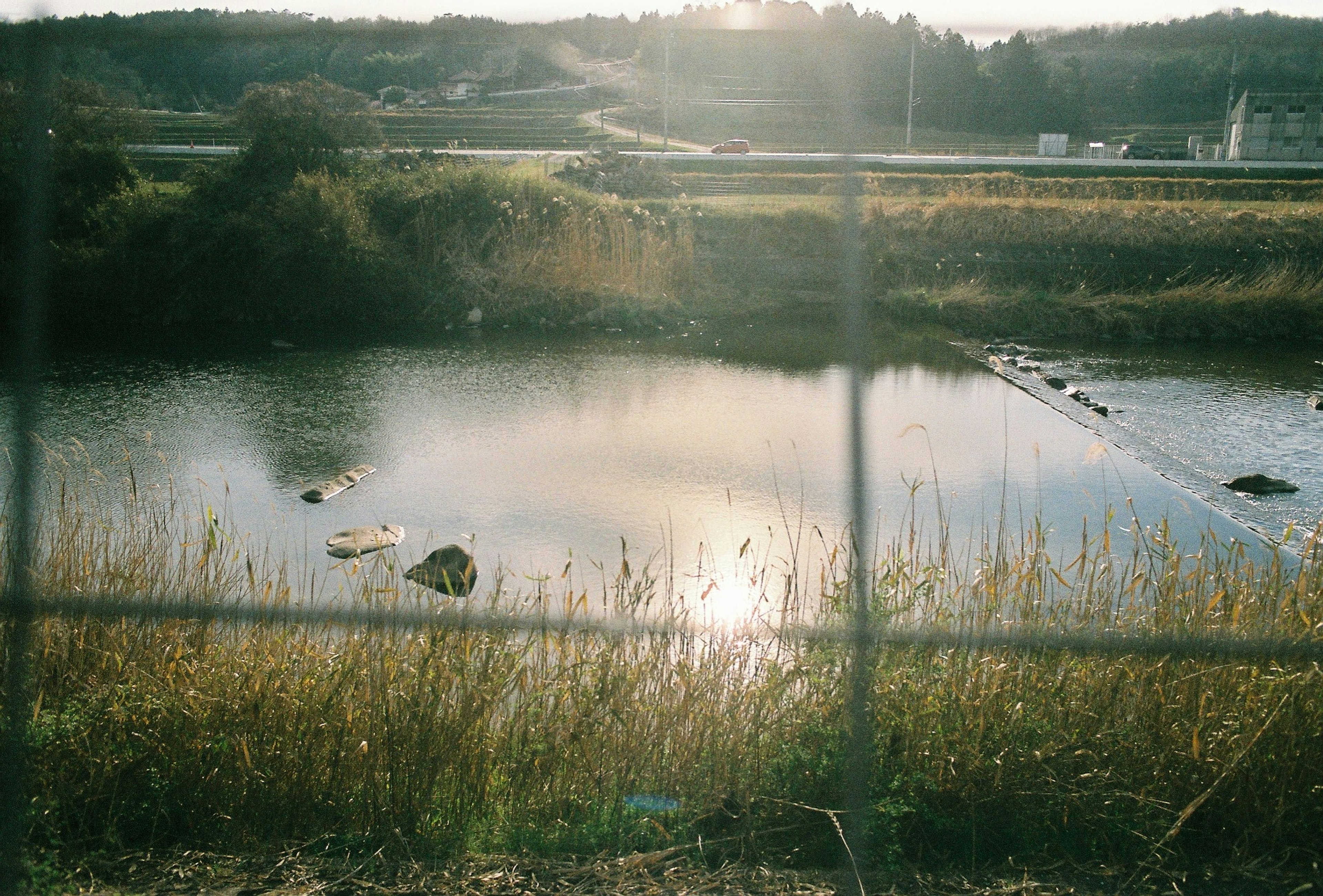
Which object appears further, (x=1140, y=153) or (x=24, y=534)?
(x=1140, y=153)

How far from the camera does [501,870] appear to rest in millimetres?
1720

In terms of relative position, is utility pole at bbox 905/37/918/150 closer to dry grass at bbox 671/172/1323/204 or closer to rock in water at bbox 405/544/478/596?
rock in water at bbox 405/544/478/596

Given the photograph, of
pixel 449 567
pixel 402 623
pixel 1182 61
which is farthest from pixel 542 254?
pixel 402 623

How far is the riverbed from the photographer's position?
4719mm

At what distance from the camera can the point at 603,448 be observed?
648 centimetres

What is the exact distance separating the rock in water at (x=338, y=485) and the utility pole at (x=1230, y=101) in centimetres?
449

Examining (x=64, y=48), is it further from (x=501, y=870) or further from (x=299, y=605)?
(x=501, y=870)

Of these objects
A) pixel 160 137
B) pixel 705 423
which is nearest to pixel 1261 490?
pixel 705 423

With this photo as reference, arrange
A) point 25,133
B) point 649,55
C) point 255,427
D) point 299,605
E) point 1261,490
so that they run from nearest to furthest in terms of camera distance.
A: point 299,605 < point 25,133 < point 649,55 < point 1261,490 < point 255,427

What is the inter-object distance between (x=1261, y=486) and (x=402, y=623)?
5899 millimetres

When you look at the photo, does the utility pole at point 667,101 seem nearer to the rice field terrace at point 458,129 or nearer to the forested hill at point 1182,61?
the rice field terrace at point 458,129

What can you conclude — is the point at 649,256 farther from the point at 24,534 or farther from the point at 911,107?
A: the point at 24,534

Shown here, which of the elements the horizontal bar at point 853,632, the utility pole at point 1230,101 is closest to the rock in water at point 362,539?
the horizontal bar at point 853,632

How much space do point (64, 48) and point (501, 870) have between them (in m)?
1.74
